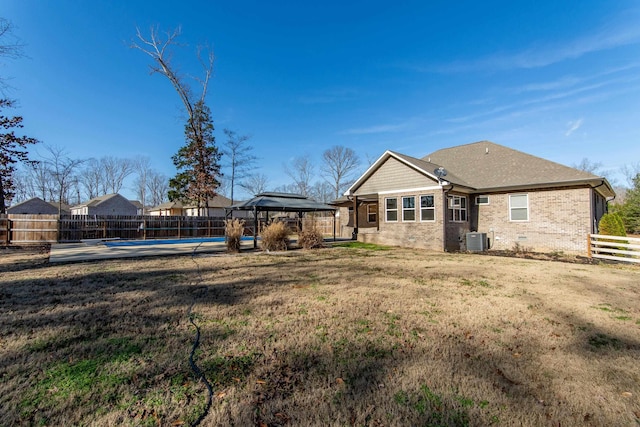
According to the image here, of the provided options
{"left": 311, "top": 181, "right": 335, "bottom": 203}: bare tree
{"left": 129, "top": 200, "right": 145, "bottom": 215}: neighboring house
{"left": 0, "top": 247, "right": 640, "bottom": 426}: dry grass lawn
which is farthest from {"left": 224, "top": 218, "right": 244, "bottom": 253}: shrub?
{"left": 129, "top": 200, "right": 145, "bottom": 215}: neighboring house

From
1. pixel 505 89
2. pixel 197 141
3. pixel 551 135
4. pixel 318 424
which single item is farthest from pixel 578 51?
pixel 197 141

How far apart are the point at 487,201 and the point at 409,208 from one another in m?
3.74

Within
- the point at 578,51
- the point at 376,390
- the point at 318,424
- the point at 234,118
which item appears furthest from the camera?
the point at 234,118

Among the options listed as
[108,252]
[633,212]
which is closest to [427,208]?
[108,252]

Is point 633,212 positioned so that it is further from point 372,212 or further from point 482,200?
point 372,212

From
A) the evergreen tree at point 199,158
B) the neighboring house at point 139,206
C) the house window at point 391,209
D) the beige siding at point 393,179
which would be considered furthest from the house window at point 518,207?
the neighboring house at point 139,206

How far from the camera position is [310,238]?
11914 mm

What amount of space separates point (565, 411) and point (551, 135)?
2274cm

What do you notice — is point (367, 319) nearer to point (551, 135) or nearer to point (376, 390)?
point (376, 390)

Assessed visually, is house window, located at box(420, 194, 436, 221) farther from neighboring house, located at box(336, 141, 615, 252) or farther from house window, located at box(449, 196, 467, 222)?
house window, located at box(449, 196, 467, 222)

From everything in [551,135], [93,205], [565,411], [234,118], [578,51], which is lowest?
Answer: [565,411]

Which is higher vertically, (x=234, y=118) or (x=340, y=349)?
(x=234, y=118)

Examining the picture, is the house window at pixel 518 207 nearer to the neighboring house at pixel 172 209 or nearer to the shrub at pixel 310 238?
the shrub at pixel 310 238

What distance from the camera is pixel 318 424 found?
1825mm
